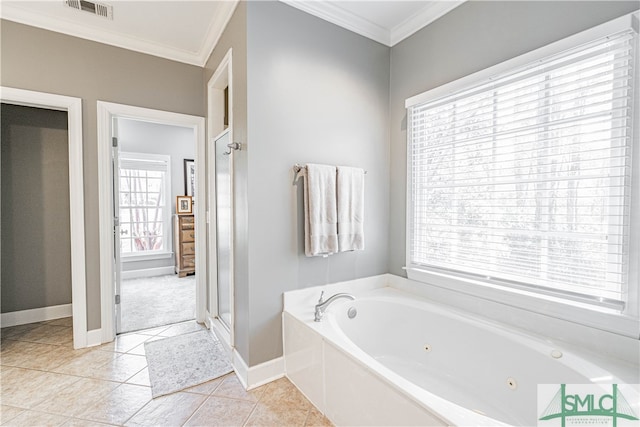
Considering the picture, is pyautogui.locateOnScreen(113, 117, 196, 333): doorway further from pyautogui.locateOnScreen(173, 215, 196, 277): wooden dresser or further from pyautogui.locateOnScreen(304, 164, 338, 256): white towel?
pyautogui.locateOnScreen(304, 164, 338, 256): white towel

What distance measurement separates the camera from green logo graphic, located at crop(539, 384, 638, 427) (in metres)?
1.10

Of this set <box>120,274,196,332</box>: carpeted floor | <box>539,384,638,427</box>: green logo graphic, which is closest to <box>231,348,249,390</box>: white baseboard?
<box>120,274,196,332</box>: carpeted floor

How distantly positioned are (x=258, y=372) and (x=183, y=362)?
2.20 ft

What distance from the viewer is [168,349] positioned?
2.35m

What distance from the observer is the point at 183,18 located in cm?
229

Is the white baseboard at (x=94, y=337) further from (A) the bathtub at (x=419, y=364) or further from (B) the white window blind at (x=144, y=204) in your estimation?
(B) the white window blind at (x=144, y=204)

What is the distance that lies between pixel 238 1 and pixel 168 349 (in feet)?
8.79

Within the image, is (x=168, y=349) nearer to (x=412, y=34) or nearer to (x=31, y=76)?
(x=31, y=76)

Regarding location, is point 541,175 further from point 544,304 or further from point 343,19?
point 343,19

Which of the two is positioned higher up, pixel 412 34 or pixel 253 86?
pixel 412 34

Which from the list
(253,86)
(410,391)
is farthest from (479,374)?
(253,86)

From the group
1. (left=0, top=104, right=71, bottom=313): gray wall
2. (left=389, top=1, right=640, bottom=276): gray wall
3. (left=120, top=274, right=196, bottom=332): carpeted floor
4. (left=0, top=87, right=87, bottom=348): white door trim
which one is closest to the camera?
(left=389, top=1, right=640, bottom=276): gray wall

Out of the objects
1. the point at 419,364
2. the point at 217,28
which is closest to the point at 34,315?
the point at 217,28

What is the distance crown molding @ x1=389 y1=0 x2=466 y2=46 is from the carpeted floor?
3.39m
